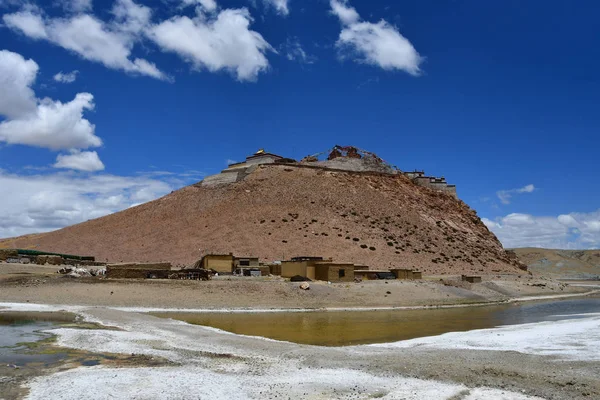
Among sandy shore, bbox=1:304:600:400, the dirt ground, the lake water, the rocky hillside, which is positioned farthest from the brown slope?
the rocky hillside

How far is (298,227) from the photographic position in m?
64.5

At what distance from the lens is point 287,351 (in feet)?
59.1

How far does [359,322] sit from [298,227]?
118 feet

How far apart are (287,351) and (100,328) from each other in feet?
Answer: 30.2

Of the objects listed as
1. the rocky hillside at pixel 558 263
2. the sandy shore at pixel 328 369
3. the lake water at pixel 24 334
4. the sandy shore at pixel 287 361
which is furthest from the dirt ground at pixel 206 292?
the rocky hillside at pixel 558 263

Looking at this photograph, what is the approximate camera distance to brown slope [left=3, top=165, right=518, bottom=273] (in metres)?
60.3

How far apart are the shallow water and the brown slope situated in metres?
22.5

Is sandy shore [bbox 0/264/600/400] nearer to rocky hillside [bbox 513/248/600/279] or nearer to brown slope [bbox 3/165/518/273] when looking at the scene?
brown slope [bbox 3/165/518/273]

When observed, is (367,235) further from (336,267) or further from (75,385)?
(75,385)

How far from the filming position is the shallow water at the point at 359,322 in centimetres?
2322

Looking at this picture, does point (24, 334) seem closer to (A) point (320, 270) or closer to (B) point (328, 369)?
(B) point (328, 369)

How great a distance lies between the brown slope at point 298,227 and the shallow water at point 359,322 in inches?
885

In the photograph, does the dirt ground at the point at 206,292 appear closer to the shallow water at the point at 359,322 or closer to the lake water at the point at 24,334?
the shallow water at the point at 359,322

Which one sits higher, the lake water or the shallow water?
the lake water
